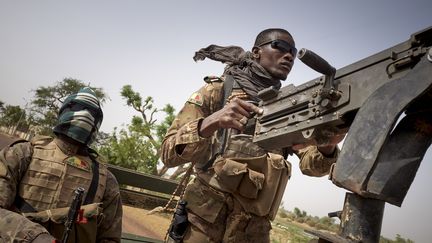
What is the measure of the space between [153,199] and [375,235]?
5.69 m

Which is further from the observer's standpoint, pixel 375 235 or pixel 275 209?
pixel 275 209

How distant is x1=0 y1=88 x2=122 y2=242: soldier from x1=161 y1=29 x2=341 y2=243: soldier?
80 centimetres

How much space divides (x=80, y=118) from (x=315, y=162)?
7.82 ft

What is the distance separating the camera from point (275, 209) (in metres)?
2.59

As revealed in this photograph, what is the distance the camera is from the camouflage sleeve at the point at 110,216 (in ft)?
9.18

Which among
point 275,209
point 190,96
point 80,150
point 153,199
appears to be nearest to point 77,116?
point 80,150

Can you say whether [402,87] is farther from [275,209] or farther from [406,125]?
[275,209]

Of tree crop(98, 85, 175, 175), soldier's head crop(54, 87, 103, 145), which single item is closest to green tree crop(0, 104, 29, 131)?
tree crop(98, 85, 175, 175)

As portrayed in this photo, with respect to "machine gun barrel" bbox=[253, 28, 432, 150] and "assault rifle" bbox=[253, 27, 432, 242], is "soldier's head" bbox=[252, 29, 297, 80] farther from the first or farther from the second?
"assault rifle" bbox=[253, 27, 432, 242]

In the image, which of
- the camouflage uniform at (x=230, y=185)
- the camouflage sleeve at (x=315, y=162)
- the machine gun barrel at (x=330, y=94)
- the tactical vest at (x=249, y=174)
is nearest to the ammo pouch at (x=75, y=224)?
the camouflage uniform at (x=230, y=185)

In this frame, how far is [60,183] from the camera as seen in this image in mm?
2596

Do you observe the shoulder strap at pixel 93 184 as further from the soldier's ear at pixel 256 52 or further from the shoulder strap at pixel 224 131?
the soldier's ear at pixel 256 52

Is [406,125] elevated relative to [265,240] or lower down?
elevated

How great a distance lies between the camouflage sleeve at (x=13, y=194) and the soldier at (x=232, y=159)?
118 centimetres
